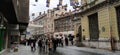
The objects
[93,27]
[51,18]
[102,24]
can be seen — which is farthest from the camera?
[51,18]

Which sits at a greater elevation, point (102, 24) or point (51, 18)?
point (51, 18)

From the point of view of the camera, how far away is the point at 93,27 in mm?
31609

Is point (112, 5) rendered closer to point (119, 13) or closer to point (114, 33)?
point (119, 13)

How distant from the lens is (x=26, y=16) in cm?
3888

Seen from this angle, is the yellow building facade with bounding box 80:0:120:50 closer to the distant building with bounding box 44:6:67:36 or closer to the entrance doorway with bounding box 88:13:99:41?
the entrance doorway with bounding box 88:13:99:41

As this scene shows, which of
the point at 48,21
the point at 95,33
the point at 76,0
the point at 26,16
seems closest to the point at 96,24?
the point at 95,33

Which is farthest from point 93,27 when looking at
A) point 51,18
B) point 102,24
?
point 51,18

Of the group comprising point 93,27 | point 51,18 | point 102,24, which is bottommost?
point 93,27

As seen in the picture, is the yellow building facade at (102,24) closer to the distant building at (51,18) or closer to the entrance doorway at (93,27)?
the entrance doorway at (93,27)

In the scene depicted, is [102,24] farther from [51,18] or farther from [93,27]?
[51,18]

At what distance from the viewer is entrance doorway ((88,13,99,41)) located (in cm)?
3052

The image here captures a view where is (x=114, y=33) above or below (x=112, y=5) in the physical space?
below

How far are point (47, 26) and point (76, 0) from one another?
2318 inches

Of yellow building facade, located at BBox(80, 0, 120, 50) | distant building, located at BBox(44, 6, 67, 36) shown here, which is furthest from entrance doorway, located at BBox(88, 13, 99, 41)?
distant building, located at BBox(44, 6, 67, 36)
